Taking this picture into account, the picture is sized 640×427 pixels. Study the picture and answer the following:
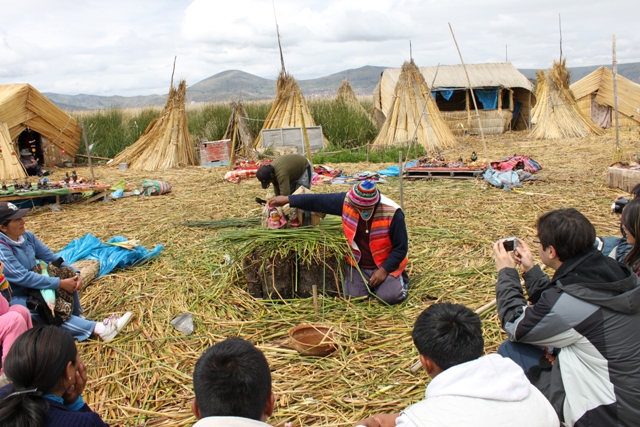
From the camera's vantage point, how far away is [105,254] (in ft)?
14.9

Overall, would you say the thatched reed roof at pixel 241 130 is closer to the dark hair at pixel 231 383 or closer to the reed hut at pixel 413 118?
the reed hut at pixel 413 118

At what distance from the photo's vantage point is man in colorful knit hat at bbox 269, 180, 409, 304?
339 centimetres

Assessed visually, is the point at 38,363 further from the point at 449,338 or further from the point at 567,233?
the point at 567,233

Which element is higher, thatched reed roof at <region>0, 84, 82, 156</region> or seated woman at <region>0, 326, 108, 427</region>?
thatched reed roof at <region>0, 84, 82, 156</region>

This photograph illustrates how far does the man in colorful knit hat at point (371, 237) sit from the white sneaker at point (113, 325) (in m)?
1.44

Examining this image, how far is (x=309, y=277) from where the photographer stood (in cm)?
363

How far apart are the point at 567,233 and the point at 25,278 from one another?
307cm

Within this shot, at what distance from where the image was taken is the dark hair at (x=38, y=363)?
157cm

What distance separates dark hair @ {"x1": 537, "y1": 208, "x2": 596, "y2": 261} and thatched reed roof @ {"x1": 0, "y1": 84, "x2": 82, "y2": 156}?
12.8 m

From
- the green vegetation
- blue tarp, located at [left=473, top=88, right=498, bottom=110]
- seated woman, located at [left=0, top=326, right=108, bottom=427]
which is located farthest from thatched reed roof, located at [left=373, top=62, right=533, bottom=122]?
seated woman, located at [left=0, top=326, right=108, bottom=427]

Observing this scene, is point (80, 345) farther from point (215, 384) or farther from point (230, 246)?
point (215, 384)

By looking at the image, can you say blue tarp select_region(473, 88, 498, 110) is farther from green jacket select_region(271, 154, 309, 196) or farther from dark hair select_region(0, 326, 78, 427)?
dark hair select_region(0, 326, 78, 427)

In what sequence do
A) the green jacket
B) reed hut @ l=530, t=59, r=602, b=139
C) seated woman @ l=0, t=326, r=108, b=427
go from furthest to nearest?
1. reed hut @ l=530, t=59, r=602, b=139
2. the green jacket
3. seated woman @ l=0, t=326, r=108, b=427

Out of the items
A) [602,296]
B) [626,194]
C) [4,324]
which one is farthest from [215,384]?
[626,194]
